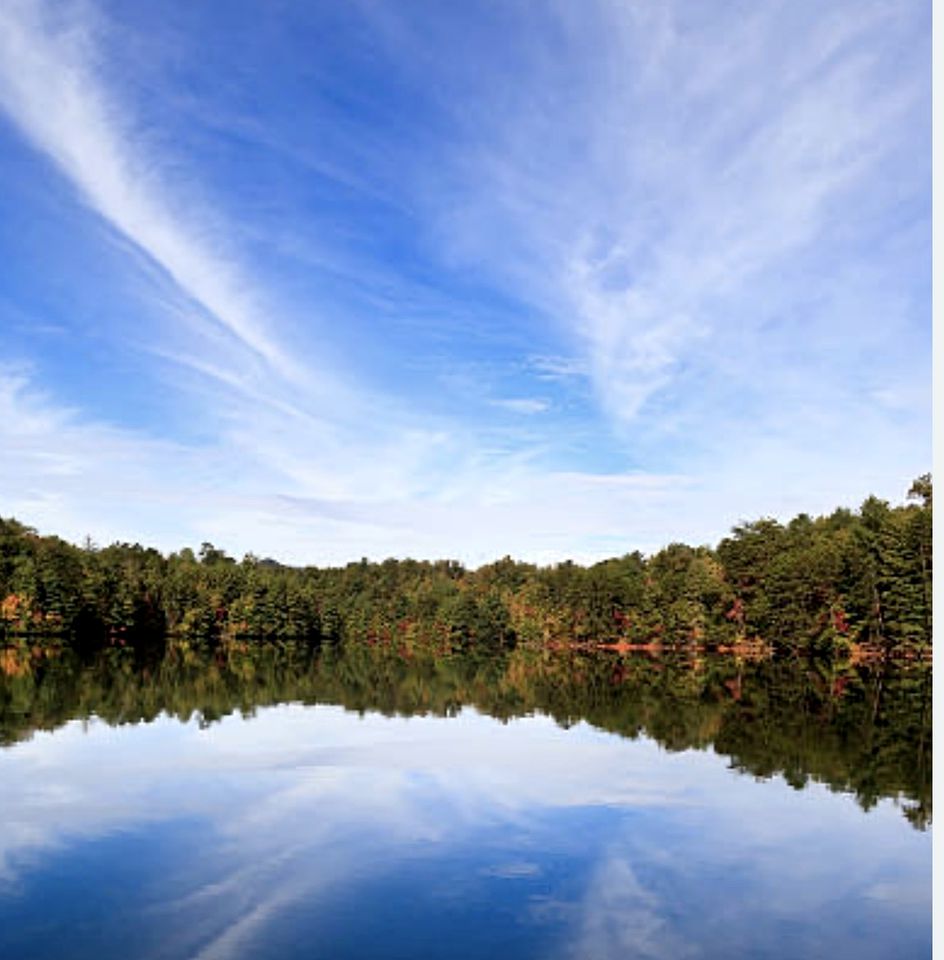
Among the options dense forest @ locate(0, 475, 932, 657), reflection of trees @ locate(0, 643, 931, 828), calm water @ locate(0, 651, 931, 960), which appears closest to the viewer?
calm water @ locate(0, 651, 931, 960)

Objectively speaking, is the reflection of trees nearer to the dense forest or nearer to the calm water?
the calm water

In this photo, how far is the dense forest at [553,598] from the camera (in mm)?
72062

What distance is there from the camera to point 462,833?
672 inches

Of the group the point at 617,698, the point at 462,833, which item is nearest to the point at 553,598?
the point at 617,698

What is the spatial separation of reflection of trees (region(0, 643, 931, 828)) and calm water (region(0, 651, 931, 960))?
1.03 feet

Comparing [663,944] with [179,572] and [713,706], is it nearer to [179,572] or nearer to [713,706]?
[713,706]

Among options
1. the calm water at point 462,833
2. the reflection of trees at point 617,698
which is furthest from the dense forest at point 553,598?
the calm water at point 462,833

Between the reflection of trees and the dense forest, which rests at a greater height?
the dense forest

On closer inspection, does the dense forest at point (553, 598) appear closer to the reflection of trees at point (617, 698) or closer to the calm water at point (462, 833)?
the reflection of trees at point (617, 698)

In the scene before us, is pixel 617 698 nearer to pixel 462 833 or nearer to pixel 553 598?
pixel 462 833

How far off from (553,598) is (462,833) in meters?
89.7

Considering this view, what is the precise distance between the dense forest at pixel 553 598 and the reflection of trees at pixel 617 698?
304 inches

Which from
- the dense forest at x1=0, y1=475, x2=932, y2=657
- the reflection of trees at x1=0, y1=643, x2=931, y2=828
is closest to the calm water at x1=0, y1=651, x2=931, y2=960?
the reflection of trees at x1=0, y1=643, x2=931, y2=828

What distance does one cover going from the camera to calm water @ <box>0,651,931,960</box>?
38.5ft
